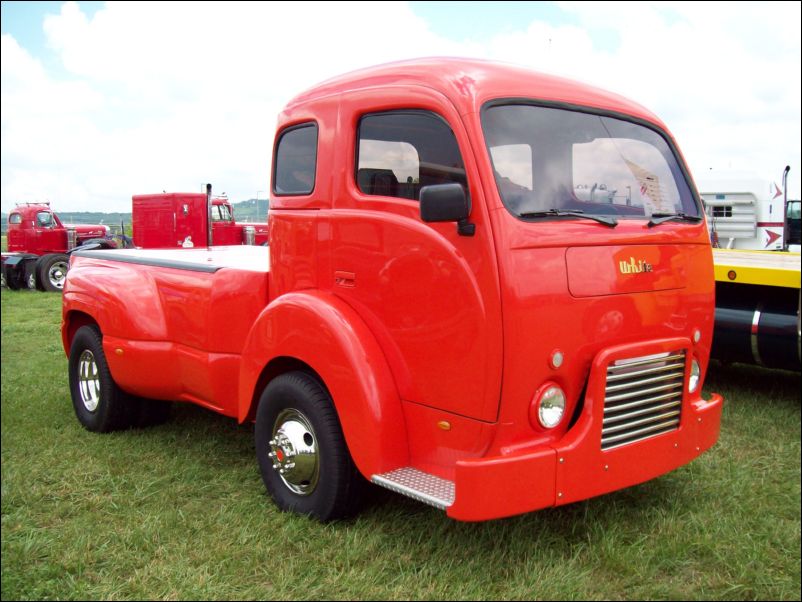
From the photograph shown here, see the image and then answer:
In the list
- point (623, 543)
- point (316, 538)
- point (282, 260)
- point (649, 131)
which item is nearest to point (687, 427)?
point (623, 543)

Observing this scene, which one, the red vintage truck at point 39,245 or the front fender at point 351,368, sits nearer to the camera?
the front fender at point 351,368

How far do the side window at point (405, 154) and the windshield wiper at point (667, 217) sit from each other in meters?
1.08

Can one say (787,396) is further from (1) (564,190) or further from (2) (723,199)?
(2) (723,199)

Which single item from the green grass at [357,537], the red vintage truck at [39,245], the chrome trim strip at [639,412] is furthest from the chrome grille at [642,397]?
the red vintage truck at [39,245]

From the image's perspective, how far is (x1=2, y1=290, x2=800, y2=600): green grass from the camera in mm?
3172

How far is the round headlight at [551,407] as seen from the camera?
3.17 metres

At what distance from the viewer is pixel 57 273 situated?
7227 mm

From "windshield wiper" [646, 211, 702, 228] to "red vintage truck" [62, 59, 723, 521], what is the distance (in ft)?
0.05

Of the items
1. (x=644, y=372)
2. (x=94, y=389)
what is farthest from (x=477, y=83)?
(x=94, y=389)

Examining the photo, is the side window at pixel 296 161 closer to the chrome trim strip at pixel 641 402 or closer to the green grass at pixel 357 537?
the green grass at pixel 357 537

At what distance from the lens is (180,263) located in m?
4.97

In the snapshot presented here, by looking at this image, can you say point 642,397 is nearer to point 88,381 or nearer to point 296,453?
point 296,453

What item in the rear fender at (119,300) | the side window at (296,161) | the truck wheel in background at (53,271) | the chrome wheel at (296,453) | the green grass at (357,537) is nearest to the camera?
the green grass at (357,537)

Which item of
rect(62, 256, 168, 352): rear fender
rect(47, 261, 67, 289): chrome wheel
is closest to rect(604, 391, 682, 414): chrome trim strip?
rect(62, 256, 168, 352): rear fender
